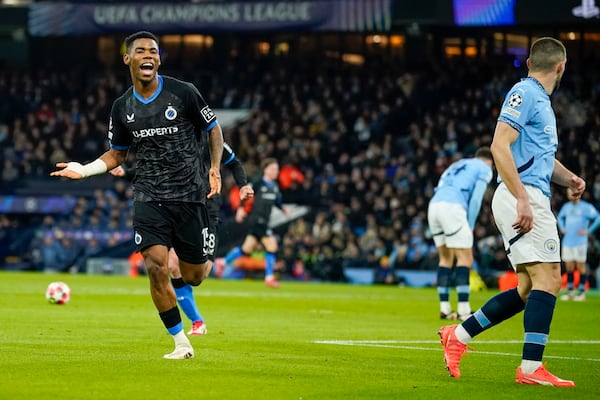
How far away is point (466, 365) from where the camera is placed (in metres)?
10.4

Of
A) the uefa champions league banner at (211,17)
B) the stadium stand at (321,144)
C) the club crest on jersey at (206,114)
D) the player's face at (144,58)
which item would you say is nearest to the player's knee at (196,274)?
the club crest on jersey at (206,114)

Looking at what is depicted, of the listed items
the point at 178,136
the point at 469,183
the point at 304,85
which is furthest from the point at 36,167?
the point at 178,136

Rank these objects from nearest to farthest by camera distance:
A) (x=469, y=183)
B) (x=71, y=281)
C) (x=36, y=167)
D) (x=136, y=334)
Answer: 1. (x=136, y=334)
2. (x=469, y=183)
3. (x=71, y=281)
4. (x=36, y=167)

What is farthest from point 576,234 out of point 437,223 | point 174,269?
point 174,269

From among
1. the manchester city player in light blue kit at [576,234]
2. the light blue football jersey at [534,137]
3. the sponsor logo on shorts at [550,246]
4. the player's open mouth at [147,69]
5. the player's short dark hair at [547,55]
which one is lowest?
the manchester city player in light blue kit at [576,234]

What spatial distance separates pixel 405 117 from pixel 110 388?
3090cm

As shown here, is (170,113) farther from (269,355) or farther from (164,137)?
(269,355)

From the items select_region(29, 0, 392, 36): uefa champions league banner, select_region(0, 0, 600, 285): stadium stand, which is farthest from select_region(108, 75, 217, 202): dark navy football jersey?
select_region(29, 0, 392, 36): uefa champions league banner

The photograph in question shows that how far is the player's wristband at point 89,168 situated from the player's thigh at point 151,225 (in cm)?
43

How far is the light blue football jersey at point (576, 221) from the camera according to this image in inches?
1015

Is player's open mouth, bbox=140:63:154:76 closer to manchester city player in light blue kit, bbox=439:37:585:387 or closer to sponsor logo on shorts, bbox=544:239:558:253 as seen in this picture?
manchester city player in light blue kit, bbox=439:37:585:387

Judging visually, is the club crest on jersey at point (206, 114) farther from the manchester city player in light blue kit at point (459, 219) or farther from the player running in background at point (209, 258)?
the manchester city player in light blue kit at point (459, 219)

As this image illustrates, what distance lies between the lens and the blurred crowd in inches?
1297

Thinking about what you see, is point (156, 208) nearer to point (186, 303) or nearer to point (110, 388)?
point (110, 388)
